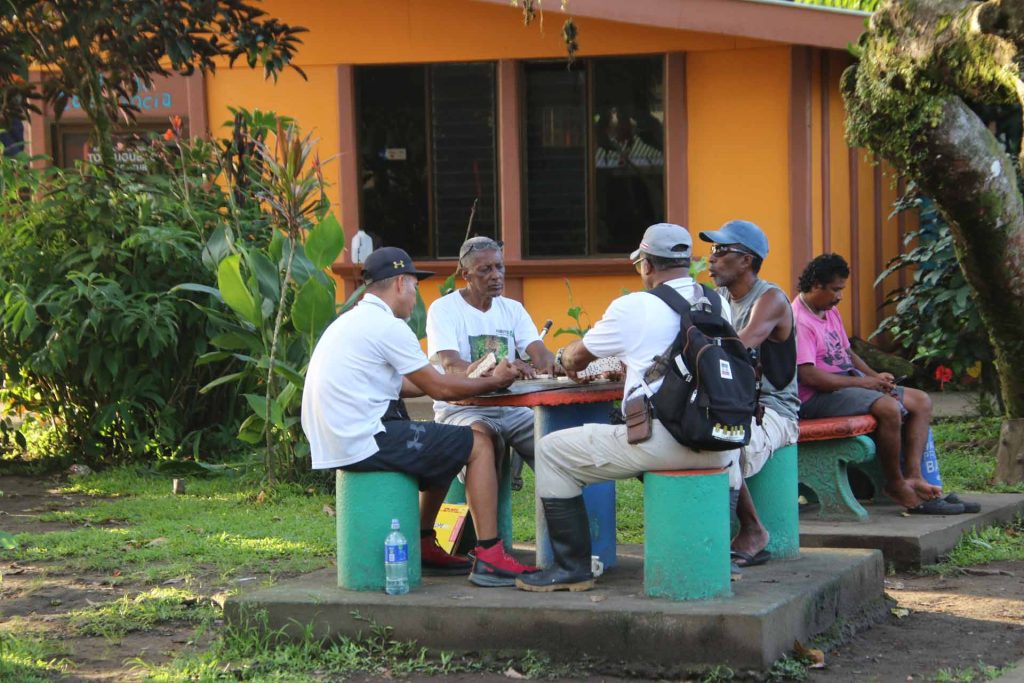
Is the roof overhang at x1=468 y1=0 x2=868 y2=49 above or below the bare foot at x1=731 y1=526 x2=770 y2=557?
above

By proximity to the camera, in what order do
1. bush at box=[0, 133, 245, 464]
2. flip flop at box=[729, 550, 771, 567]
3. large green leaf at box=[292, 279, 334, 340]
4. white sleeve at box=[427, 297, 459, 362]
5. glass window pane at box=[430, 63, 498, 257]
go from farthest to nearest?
glass window pane at box=[430, 63, 498, 257]
bush at box=[0, 133, 245, 464]
large green leaf at box=[292, 279, 334, 340]
white sleeve at box=[427, 297, 459, 362]
flip flop at box=[729, 550, 771, 567]

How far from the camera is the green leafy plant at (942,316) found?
35.2 feet

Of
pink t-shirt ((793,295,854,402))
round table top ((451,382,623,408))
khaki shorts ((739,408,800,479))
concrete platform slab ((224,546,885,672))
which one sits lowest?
concrete platform slab ((224,546,885,672))

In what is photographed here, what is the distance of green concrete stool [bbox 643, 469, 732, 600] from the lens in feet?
17.5

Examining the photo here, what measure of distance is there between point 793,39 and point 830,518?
5.91 metres

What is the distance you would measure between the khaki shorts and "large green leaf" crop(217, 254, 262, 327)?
3782mm

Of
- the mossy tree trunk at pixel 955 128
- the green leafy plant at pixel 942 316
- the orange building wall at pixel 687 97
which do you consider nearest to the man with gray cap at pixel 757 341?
the mossy tree trunk at pixel 955 128

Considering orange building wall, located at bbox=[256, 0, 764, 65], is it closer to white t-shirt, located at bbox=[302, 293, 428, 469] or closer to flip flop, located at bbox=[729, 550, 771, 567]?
flip flop, located at bbox=[729, 550, 771, 567]

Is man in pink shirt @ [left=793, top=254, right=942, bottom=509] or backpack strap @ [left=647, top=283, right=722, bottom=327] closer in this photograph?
backpack strap @ [left=647, top=283, right=722, bottom=327]

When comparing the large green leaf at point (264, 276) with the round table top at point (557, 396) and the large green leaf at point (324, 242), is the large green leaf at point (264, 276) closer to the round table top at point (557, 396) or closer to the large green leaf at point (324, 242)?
the large green leaf at point (324, 242)

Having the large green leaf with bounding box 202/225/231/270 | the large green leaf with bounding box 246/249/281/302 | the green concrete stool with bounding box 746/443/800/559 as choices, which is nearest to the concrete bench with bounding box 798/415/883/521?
the green concrete stool with bounding box 746/443/800/559

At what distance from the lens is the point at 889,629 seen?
5.94 meters

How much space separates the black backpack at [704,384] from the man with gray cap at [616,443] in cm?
6

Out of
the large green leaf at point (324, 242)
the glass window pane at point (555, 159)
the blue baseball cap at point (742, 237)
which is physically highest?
the glass window pane at point (555, 159)
